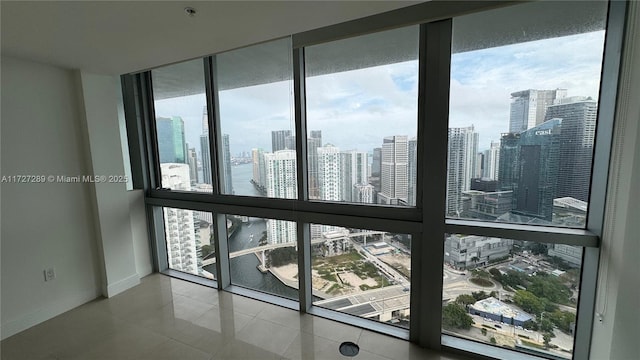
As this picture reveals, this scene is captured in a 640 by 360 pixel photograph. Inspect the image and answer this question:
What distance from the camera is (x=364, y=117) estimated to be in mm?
2232

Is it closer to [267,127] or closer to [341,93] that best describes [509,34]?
[341,93]

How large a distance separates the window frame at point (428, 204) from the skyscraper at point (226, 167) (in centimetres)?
6

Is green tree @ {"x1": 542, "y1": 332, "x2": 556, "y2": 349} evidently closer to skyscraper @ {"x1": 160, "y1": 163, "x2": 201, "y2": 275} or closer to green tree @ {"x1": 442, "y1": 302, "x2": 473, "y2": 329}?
green tree @ {"x1": 442, "y1": 302, "x2": 473, "y2": 329}

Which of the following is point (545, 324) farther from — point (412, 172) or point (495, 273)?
point (412, 172)

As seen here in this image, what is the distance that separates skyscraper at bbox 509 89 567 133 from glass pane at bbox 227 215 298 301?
2069mm

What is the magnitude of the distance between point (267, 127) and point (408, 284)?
2033 millimetres

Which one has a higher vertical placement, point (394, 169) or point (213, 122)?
point (213, 122)

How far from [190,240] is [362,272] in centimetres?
239

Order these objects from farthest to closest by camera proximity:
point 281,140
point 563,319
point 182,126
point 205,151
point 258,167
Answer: point 182,126, point 205,151, point 258,167, point 281,140, point 563,319

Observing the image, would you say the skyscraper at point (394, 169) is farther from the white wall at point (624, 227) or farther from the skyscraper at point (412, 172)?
the white wall at point (624, 227)

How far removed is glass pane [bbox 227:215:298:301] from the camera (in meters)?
2.75

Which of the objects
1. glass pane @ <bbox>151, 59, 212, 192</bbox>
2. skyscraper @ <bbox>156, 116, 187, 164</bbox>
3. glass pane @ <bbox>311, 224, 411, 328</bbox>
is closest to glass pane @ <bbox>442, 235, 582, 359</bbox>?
glass pane @ <bbox>311, 224, 411, 328</bbox>

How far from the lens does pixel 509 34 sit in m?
1.78

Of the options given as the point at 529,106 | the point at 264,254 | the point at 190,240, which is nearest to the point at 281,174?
the point at 264,254
